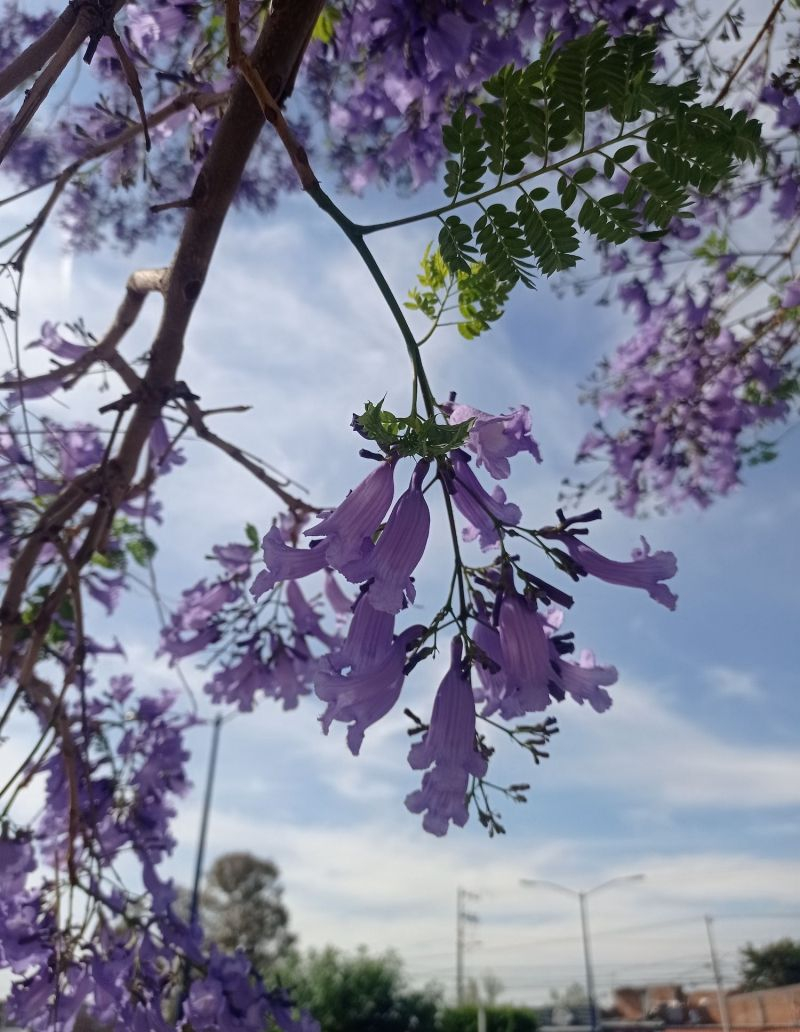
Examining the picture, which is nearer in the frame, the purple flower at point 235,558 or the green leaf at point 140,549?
the purple flower at point 235,558

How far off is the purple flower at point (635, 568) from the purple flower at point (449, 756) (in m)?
0.20

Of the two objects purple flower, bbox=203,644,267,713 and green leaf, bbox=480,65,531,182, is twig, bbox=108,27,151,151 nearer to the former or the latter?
green leaf, bbox=480,65,531,182

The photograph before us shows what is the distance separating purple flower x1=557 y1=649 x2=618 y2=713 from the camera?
3.66ft

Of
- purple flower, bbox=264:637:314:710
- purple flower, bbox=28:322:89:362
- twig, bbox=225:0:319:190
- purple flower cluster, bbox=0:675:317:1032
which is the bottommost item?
purple flower cluster, bbox=0:675:317:1032

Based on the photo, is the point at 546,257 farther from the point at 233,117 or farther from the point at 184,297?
the point at 184,297

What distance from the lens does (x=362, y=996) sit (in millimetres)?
22203

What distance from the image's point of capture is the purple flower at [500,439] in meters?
1.04

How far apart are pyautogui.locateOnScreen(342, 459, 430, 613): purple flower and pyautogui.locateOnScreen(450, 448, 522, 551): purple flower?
0.15ft

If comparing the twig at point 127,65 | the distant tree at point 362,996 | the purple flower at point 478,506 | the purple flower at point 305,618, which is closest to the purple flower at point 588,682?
the purple flower at point 478,506

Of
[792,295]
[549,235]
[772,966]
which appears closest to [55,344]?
[549,235]

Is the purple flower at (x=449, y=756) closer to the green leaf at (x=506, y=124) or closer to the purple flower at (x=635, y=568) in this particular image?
the purple flower at (x=635, y=568)

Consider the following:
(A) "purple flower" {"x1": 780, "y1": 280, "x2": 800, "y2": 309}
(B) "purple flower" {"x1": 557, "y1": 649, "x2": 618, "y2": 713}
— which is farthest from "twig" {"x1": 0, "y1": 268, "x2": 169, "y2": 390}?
(A) "purple flower" {"x1": 780, "y1": 280, "x2": 800, "y2": 309}

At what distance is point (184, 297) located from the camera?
145 cm

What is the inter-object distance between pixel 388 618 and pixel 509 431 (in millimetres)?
260
